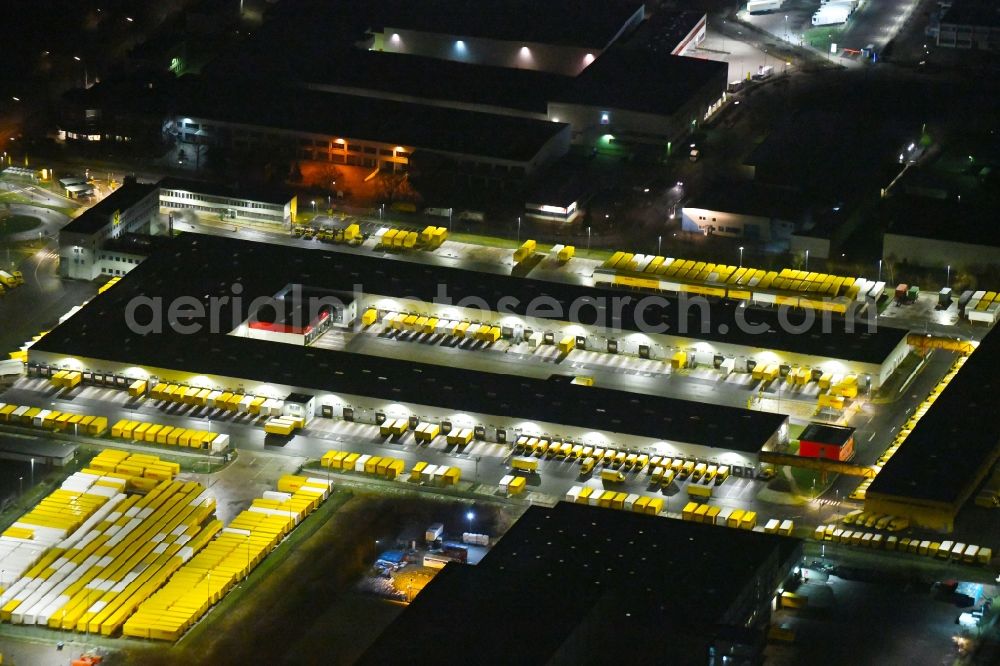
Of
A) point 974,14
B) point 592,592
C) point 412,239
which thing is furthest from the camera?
point 974,14

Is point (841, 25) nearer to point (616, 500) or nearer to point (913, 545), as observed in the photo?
point (616, 500)

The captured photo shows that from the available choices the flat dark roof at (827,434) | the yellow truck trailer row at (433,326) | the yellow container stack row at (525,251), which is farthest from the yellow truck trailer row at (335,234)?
the flat dark roof at (827,434)

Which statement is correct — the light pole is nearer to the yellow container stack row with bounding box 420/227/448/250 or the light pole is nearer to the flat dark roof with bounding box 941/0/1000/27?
the yellow container stack row with bounding box 420/227/448/250

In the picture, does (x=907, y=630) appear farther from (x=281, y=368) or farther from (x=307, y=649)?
(x=281, y=368)

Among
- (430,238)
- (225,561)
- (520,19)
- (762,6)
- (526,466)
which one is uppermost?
(520,19)

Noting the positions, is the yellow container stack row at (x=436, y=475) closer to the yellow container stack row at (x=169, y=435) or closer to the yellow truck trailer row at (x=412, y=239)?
the yellow container stack row at (x=169, y=435)

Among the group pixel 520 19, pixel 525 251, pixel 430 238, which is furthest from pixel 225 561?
pixel 520 19
